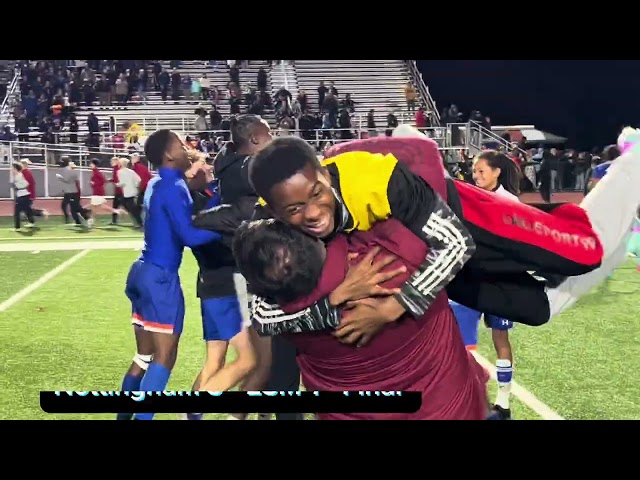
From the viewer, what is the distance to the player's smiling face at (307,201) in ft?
5.56

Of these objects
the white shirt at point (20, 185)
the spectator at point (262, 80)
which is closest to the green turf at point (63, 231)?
the white shirt at point (20, 185)

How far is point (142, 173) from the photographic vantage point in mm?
2773

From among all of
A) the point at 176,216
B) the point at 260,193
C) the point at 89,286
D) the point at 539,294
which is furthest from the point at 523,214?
the point at 89,286

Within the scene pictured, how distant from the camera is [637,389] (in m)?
2.92

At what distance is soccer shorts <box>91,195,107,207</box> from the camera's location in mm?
3037

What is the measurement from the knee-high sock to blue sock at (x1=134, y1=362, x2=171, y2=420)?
1.37m

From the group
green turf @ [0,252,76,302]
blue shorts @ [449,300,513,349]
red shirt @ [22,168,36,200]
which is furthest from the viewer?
green turf @ [0,252,76,302]

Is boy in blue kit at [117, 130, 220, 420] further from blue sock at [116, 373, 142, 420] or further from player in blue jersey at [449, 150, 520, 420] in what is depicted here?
player in blue jersey at [449, 150, 520, 420]

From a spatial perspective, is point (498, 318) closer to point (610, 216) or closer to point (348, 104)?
point (610, 216)

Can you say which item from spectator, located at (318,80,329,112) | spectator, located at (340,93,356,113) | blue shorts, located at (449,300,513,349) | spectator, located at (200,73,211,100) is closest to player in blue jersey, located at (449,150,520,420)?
blue shorts, located at (449,300,513,349)

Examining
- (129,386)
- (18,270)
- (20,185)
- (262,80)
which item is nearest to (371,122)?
(262,80)

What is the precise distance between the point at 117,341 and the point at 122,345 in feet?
0.08

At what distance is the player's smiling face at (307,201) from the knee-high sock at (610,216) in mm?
824

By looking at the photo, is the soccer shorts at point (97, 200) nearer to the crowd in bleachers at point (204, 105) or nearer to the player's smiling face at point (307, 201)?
the crowd in bleachers at point (204, 105)
